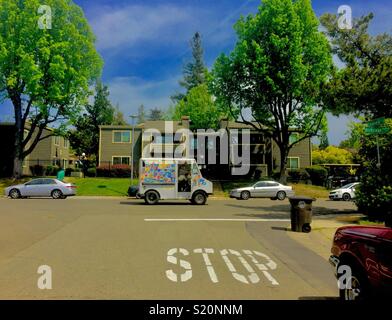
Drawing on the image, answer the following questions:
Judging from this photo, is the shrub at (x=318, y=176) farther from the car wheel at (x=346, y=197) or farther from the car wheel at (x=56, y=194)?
the car wheel at (x=56, y=194)

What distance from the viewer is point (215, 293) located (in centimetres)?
594

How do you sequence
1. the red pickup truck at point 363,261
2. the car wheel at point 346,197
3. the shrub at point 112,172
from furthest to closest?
the shrub at point 112,172, the car wheel at point 346,197, the red pickup truck at point 363,261

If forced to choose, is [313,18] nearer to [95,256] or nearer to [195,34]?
[95,256]

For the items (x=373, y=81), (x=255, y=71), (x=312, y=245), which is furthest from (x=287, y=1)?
(x=312, y=245)

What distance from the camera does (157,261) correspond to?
8.27m

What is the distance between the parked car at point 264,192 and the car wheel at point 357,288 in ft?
81.5

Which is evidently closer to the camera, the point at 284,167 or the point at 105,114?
the point at 284,167

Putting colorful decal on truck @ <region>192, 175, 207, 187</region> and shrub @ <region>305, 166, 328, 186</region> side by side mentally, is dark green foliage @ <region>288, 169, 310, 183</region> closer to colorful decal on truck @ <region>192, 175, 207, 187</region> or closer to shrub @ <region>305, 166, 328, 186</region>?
shrub @ <region>305, 166, 328, 186</region>

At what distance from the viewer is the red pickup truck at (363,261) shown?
4289mm

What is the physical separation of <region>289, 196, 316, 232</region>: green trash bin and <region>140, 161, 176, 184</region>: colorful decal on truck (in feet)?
34.8

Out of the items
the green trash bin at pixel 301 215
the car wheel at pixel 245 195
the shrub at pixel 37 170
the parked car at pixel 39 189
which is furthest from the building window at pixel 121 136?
the green trash bin at pixel 301 215

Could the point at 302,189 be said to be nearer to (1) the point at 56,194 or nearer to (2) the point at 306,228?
(1) the point at 56,194

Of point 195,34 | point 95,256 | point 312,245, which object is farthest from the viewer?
point 195,34

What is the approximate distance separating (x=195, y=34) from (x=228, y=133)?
39226 millimetres
